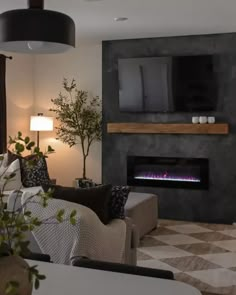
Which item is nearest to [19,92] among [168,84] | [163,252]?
[168,84]

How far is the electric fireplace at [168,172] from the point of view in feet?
20.4

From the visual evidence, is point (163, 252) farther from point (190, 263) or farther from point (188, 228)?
point (188, 228)

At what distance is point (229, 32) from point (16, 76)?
3267mm

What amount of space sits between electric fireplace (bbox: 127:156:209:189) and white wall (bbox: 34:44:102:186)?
2.11ft

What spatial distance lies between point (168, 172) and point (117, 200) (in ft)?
10.1

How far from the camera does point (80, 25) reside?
555cm

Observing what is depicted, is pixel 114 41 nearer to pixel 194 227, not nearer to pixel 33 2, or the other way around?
pixel 194 227

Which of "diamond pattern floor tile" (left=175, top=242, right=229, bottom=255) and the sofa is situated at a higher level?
the sofa

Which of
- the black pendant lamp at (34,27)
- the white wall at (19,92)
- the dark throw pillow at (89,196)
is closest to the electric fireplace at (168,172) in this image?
the white wall at (19,92)

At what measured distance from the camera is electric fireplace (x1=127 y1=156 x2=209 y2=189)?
621 cm

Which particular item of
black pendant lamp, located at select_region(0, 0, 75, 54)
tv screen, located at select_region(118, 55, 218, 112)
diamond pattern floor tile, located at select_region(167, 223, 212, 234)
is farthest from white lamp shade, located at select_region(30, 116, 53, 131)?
black pendant lamp, located at select_region(0, 0, 75, 54)

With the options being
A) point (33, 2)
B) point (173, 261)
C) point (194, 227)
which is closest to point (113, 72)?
point (194, 227)

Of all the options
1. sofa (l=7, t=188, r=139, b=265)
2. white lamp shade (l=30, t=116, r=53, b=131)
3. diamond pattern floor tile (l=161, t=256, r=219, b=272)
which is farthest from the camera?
white lamp shade (l=30, t=116, r=53, b=131)

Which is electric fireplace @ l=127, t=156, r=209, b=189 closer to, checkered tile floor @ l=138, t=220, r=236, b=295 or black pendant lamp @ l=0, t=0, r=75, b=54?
checkered tile floor @ l=138, t=220, r=236, b=295
